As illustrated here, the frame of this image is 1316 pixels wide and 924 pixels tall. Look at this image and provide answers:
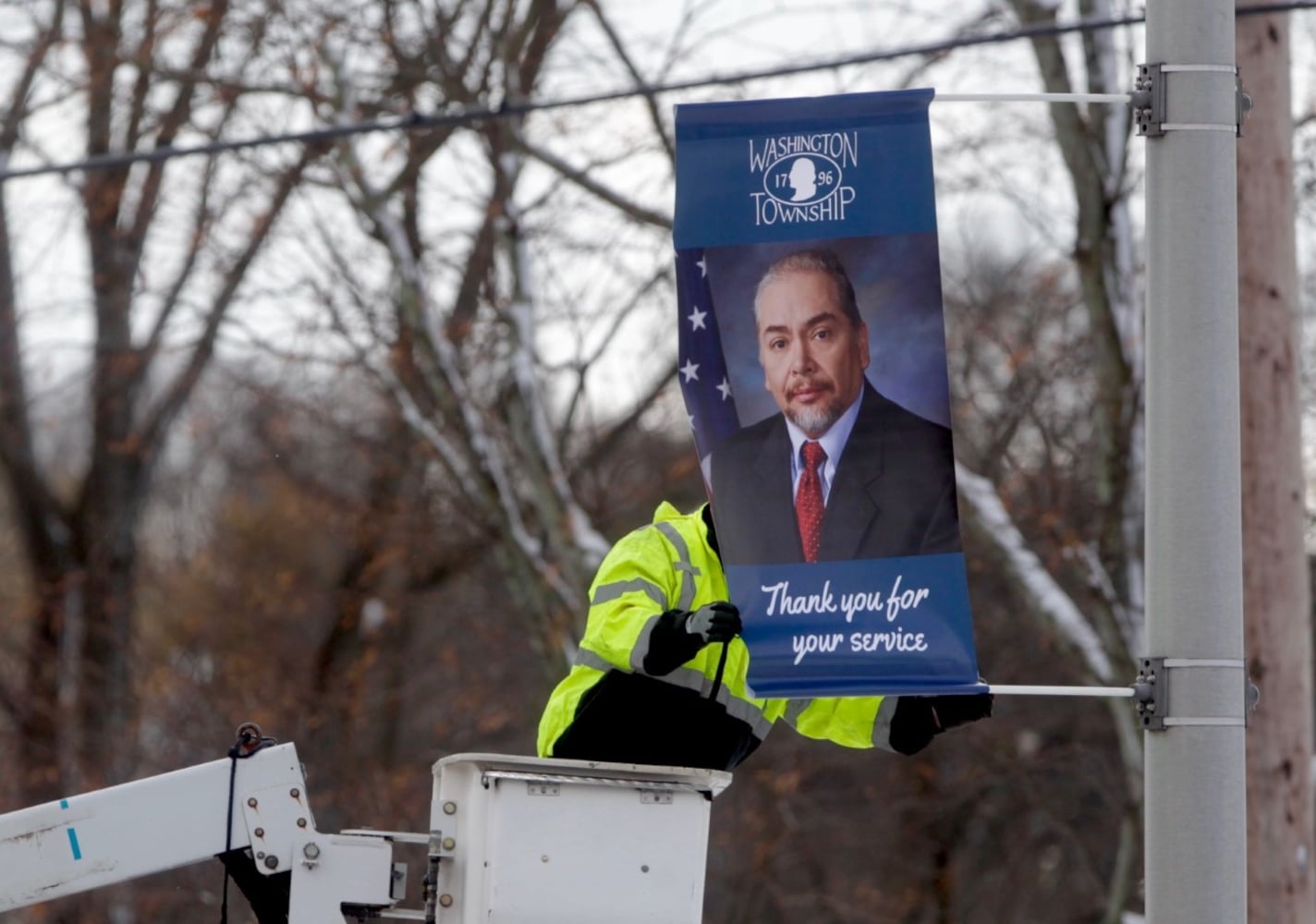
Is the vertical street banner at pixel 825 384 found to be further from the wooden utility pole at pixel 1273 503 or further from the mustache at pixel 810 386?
the wooden utility pole at pixel 1273 503

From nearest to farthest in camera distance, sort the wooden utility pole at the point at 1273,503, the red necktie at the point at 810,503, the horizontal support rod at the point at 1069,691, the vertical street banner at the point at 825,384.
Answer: the horizontal support rod at the point at 1069,691 < the vertical street banner at the point at 825,384 < the red necktie at the point at 810,503 < the wooden utility pole at the point at 1273,503

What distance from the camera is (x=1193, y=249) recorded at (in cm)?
411

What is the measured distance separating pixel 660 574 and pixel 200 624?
16.6 m

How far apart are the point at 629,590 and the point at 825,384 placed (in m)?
0.77

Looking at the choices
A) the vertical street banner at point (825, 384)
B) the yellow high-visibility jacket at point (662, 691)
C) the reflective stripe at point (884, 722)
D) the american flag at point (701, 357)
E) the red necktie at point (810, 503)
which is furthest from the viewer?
the reflective stripe at point (884, 722)

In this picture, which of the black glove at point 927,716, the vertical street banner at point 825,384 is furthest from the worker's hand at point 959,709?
the vertical street banner at point 825,384

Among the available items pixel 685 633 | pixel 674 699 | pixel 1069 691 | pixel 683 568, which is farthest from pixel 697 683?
pixel 1069 691

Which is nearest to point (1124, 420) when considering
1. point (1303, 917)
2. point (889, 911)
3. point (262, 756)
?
point (1303, 917)

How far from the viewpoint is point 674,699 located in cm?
463

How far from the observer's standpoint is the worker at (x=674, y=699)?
14.7 feet

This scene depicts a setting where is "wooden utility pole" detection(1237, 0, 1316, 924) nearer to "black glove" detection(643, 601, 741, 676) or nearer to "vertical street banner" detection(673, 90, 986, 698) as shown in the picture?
"vertical street banner" detection(673, 90, 986, 698)

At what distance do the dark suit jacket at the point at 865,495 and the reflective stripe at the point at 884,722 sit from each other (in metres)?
0.79

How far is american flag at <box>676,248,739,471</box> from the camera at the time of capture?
425cm

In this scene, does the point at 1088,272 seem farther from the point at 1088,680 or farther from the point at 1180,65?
the point at 1180,65
